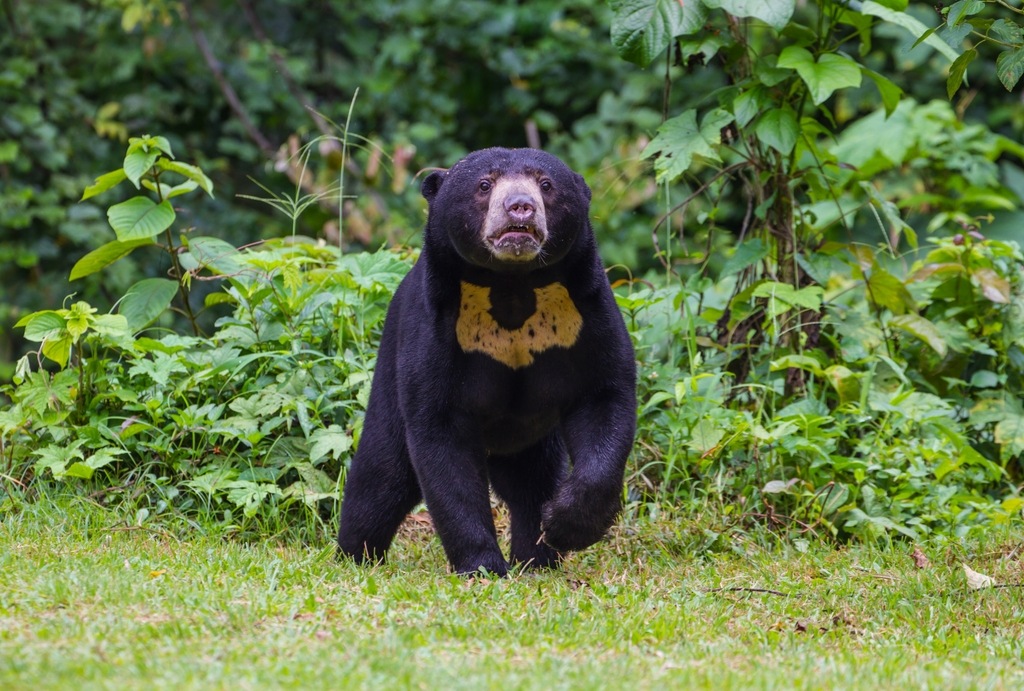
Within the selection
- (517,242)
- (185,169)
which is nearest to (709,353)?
(517,242)

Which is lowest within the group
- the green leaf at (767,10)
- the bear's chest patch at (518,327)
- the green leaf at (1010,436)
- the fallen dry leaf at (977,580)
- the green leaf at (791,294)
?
the green leaf at (1010,436)

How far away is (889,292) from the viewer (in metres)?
4.57

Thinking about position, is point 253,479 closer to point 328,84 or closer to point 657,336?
point 657,336

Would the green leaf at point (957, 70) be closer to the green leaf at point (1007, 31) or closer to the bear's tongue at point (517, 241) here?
the green leaf at point (1007, 31)

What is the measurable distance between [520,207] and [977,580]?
1.83m

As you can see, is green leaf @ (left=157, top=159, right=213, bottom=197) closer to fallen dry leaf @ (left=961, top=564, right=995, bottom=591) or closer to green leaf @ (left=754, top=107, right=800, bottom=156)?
green leaf @ (left=754, top=107, right=800, bottom=156)

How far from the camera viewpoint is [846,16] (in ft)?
14.2

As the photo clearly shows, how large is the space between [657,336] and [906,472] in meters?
1.35

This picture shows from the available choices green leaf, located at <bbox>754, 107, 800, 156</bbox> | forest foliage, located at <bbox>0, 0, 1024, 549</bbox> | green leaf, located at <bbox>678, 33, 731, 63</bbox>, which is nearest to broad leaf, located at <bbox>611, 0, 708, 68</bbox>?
forest foliage, located at <bbox>0, 0, 1024, 549</bbox>

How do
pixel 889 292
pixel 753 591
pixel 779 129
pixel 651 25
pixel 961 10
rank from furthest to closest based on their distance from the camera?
pixel 889 292
pixel 779 129
pixel 651 25
pixel 753 591
pixel 961 10

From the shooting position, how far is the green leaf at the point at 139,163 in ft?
13.6

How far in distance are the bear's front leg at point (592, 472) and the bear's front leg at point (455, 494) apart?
0.20m

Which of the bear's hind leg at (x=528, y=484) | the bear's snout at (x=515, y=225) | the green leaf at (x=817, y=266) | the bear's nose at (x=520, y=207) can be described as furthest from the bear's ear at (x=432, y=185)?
the green leaf at (x=817, y=266)

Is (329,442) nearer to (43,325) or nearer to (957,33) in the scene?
(43,325)
